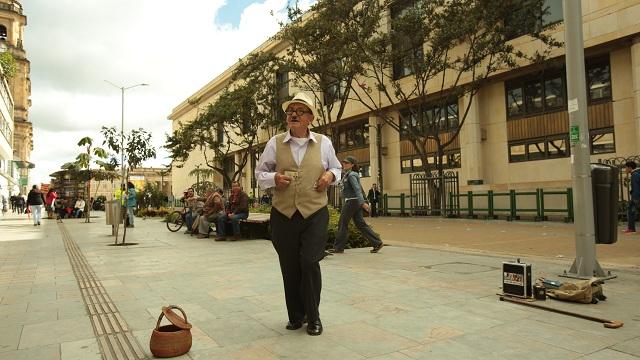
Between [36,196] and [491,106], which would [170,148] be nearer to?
[36,196]

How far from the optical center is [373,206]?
2547 centimetres

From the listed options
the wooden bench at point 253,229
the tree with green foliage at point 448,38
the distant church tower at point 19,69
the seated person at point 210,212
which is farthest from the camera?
the distant church tower at point 19,69

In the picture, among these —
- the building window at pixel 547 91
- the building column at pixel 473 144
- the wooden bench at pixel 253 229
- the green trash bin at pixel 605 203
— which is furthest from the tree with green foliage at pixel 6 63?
the green trash bin at pixel 605 203

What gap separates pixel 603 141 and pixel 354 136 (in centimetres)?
1664

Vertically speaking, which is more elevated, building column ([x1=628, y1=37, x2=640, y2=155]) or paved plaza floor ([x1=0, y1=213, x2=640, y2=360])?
building column ([x1=628, y1=37, x2=640, y2=155])

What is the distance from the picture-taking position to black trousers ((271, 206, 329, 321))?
3.86 m

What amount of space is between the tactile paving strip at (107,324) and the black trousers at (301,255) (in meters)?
1.20

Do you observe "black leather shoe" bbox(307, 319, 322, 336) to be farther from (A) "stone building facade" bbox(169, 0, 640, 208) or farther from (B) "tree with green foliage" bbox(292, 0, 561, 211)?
(B) "tree with green foliage" bbox(292, 0, 561, 211)

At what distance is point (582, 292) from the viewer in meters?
4.68

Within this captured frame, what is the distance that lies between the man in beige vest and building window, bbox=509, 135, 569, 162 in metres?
19.6

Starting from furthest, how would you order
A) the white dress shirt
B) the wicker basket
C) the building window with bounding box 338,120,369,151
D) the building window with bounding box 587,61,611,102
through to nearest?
the building window with bounding box 338,120,369,151 < the building window with bounding box 587,61,611,102 < the white dress shirt < the wicker basket

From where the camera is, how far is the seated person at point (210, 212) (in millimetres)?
13289

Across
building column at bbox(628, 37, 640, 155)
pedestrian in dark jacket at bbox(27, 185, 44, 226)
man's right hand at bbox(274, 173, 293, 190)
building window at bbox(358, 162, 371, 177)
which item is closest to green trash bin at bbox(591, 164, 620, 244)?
man's right hand at bbox(274, 173, 293, 190)

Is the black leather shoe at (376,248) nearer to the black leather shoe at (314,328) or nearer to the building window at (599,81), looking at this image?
the black leather shoe at (314,328)
